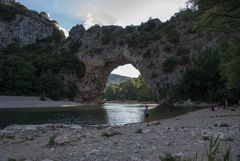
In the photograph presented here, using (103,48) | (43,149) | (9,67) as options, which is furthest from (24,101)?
(43,149)

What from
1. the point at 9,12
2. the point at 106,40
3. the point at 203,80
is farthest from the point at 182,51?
the point at 9,12

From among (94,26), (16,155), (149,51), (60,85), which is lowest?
(16,155)

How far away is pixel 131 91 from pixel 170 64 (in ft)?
237

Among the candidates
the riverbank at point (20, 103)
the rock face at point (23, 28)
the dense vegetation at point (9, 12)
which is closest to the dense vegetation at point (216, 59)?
the riverbank at point (20, 103)

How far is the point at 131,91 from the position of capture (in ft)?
564

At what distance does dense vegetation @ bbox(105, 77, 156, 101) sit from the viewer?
154 m

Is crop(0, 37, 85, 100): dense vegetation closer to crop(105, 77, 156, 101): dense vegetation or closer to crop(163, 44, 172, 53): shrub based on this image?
crop(163, 44, 172, 53): shrub

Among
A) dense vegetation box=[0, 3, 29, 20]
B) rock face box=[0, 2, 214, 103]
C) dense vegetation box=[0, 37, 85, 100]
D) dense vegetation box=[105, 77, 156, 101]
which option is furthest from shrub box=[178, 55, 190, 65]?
dense vegetation box=[0, 3, 29, 20]

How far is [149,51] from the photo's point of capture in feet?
351

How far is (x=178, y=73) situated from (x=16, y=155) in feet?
282

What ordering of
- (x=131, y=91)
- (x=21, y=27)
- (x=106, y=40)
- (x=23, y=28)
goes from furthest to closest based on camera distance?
(x=131, y=91), (x=23, y=28), (x=21, y=27), (x=106, y=40)

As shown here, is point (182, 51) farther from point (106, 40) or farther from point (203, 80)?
point (203, 80)

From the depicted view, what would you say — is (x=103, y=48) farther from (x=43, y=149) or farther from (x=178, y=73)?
(x=43, y=149)

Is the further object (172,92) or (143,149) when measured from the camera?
(172,92)
